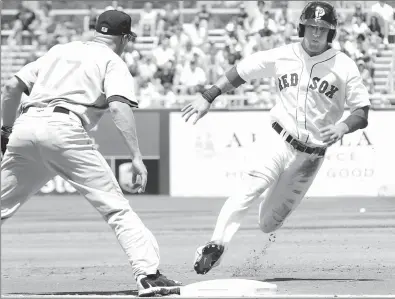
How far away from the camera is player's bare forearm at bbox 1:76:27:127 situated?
730 centimetres

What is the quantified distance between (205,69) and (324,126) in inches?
627

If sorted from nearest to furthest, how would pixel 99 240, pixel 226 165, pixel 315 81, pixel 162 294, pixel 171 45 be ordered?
pixel 162 294 < pixel 315 81 < pixel 99 240 < pixel 226 165 < pixel 171 45

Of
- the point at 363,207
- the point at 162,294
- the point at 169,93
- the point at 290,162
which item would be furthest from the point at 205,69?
the point at 162,294

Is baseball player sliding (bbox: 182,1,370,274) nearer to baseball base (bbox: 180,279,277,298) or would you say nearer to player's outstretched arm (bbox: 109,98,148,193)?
baseball base (bbox: 180,279,277,298)

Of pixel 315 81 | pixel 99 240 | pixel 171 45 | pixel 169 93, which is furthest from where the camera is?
pixel 171 45

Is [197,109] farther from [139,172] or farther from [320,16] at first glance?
[139,172]

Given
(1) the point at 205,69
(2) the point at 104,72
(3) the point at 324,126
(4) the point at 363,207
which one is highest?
(2) the point at 104,72

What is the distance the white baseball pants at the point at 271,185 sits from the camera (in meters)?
8.17

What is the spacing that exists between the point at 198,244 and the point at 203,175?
9.46 meters

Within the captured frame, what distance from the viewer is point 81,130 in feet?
23.9

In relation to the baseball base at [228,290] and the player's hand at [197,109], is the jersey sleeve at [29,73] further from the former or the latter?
the baseball base at [228,290]

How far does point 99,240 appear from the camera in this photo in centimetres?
1330

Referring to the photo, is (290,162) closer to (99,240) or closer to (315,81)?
(315,81)

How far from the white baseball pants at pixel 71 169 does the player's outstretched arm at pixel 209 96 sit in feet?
4.19
